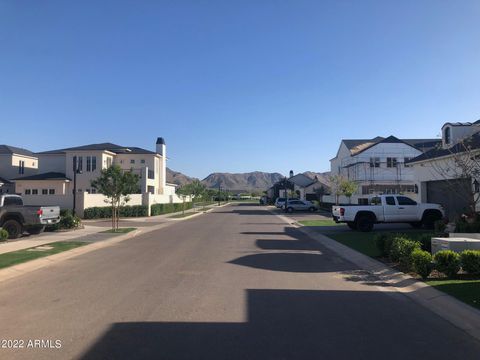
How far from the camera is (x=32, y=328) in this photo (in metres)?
6.43

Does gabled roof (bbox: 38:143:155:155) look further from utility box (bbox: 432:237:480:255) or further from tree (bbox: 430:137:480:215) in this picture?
utility box (bbox: 432:237:480:255)

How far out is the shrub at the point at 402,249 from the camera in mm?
11458

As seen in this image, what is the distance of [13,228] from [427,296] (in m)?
18.1

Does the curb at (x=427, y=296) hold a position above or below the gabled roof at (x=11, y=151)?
below

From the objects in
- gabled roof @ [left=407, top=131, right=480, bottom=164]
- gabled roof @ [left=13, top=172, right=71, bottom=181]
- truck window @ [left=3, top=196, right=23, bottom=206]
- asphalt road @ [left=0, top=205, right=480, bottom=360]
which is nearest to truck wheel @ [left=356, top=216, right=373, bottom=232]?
gabled roof @ [left=407, top=131, right=480, bottom=164]

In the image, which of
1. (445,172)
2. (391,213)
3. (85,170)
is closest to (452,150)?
(445,172)

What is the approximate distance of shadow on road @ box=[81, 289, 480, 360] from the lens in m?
5.36

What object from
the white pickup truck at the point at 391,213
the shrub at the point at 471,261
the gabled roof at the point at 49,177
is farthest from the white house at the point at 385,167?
the shrub at the point at 471,261

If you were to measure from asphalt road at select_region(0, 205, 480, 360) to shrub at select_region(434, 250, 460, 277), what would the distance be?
172 centimetres

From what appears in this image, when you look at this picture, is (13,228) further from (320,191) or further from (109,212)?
(320,191)

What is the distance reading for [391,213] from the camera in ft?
76.7

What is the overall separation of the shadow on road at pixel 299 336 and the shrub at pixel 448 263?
264cm

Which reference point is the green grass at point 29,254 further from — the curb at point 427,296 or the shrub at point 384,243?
the shrub at point 384,243

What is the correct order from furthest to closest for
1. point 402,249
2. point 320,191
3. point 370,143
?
point 320,191
point 370,143
point 402,249
